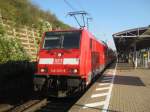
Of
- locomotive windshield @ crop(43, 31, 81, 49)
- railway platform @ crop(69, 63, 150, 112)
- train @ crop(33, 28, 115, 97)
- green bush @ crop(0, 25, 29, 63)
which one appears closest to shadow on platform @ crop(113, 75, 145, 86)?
railway platform @ crop(69, 63, 150, 112)

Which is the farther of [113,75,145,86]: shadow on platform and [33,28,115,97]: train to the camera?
[113,75,145,86]: shadow on platform

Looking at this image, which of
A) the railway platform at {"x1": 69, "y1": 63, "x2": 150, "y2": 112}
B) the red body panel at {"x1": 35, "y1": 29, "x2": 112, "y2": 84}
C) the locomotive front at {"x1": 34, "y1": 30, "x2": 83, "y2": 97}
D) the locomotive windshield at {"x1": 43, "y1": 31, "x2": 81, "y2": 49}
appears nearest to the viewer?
the railway platform at {"x1": 69, "y1": 63, "x2": 150, "y2": 112}

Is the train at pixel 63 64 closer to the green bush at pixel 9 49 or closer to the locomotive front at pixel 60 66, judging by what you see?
the locomotive front at pixel 60 66

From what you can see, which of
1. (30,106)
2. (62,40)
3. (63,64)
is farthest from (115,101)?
(62,40)

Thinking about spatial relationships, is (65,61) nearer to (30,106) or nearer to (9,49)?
(30,106)

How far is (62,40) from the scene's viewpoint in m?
14.6

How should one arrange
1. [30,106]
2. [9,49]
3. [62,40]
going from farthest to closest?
1. [9,49]
2. [62,40]
3. [30,106]

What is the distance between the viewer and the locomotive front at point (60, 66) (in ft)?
44.8

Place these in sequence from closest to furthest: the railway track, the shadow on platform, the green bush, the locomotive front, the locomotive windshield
Answer: 1. the railway track
2. the locomotive front
3. the locomotive windshield
4. the shadow on platform
5. the green bush

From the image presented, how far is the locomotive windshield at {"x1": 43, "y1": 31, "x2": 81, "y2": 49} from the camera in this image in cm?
1441

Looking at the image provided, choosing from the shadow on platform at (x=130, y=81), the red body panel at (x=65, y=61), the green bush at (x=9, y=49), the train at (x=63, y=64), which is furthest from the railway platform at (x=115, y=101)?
the green bush at (x=9, y=49)

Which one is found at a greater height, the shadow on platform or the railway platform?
the shadow on platform

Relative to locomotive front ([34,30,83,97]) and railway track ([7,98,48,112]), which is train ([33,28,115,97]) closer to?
locomotive front ([34,30,83,97])

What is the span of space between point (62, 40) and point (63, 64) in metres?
1.24
